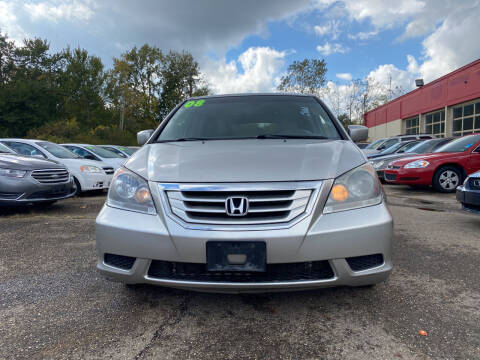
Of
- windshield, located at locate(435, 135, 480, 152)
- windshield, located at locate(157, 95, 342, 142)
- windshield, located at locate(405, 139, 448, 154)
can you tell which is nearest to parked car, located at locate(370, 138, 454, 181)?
windshield, located at locate(405, 139, 448, 154)

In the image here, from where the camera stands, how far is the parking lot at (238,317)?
5.44 ft

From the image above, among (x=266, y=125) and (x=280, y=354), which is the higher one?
(x=266, y=125)

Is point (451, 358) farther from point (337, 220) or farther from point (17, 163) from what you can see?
point (17, 163)

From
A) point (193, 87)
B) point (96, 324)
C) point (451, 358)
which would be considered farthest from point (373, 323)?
point (193, 87)

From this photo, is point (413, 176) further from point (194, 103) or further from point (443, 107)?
point (443, 107)

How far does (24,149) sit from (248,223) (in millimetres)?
7368

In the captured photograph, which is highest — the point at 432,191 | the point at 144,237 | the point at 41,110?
the point at 41,110

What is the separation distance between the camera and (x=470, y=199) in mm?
4145

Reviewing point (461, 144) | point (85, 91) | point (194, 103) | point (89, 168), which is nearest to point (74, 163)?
point (89, 168)

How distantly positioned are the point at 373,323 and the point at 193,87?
42516 millimetres

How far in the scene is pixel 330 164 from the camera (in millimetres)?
1990

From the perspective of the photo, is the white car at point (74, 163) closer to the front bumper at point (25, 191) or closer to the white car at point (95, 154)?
the white car at point (95, 154)

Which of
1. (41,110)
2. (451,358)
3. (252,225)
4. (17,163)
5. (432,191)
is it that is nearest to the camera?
(451,358)

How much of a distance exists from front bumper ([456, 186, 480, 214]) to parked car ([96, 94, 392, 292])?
2814 millimetres
